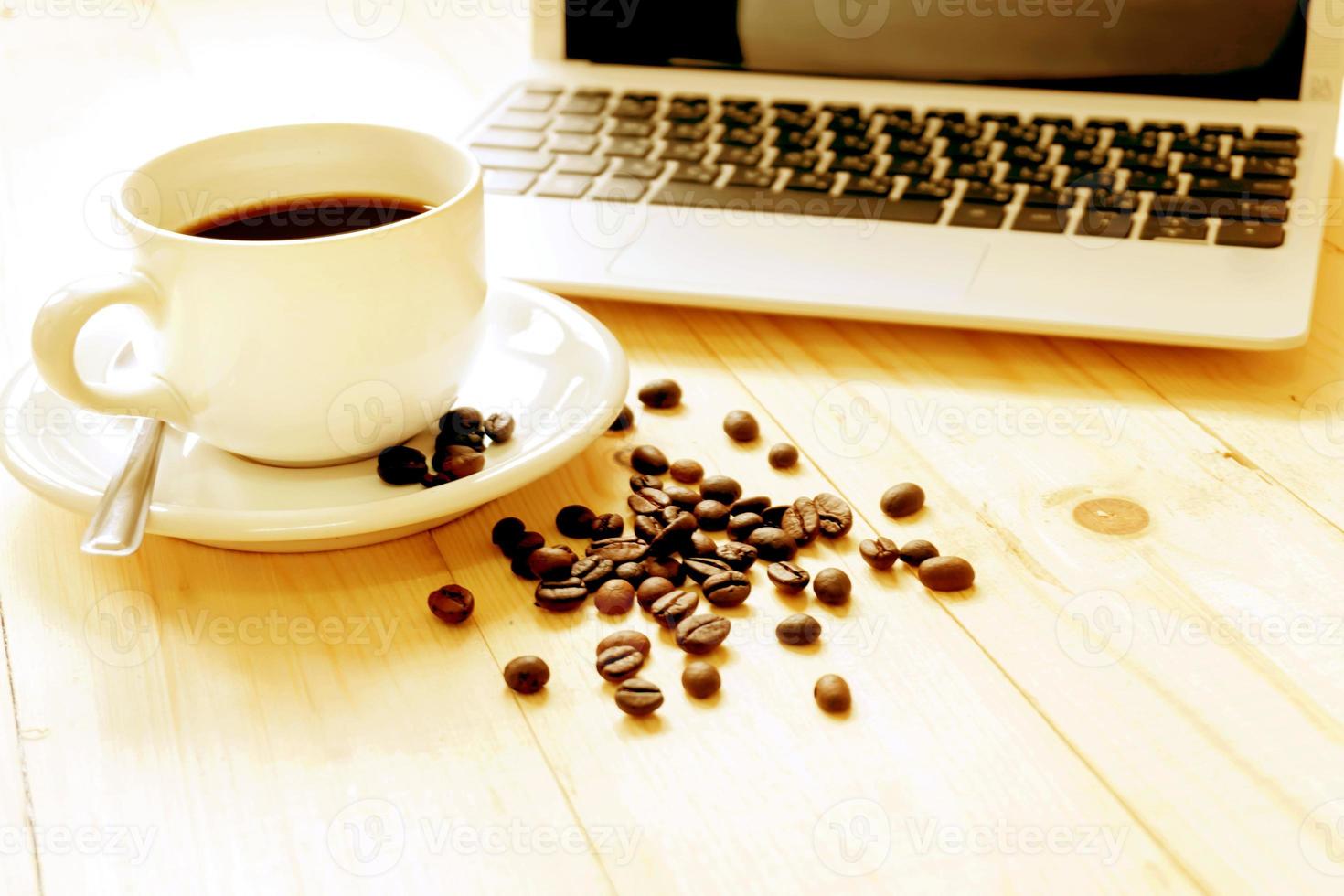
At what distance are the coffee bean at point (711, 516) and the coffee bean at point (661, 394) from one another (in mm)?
135

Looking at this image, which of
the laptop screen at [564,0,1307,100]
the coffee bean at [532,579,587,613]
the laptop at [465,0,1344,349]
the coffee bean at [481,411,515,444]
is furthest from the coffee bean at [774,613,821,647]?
A: the laptop screen at [564,0,1307,100]

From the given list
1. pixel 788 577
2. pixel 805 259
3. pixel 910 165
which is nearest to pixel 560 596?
pixel 788 577

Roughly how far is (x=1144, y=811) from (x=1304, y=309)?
457 mm

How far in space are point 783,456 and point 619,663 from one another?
22 centimetres

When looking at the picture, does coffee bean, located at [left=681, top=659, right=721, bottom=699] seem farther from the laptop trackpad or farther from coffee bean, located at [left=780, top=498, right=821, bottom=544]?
the laptop trackpad

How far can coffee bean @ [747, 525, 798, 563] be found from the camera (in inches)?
29.1

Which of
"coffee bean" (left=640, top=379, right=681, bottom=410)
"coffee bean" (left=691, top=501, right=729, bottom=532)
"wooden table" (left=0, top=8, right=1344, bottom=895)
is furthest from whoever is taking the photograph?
"coffee bean" (left=640, top=379, right=681, bottom=410)

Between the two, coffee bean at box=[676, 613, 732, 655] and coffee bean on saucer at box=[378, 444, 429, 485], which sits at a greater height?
coffee bean on saucer at box=[378, 444, 429, 485]

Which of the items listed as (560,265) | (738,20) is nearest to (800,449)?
(560,265)

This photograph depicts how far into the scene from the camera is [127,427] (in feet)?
2.63

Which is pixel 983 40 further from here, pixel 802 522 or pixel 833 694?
pixel 833 694

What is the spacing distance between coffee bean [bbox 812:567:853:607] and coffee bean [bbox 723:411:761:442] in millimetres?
161

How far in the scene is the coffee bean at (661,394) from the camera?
2.93 ft

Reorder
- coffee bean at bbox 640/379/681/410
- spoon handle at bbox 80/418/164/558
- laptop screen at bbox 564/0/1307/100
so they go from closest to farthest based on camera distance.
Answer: spoon handle at bbox 80/418/164/558 → coffee bean at bbox 640/379/681/410 → laptop screen at bbox 564/0/1307/100
